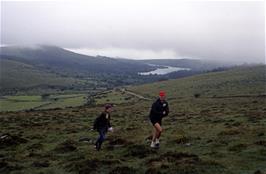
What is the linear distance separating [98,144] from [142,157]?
3222 mm

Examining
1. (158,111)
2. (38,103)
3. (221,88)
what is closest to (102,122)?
(158,111)

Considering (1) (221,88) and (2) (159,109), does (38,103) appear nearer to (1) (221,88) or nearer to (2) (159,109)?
(1) (221,88)

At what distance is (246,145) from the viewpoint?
1825 cm

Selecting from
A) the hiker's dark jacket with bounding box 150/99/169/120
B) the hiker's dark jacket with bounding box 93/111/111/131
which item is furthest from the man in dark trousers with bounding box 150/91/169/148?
the hiker's dark jacket with bounding box 93/111/111/131

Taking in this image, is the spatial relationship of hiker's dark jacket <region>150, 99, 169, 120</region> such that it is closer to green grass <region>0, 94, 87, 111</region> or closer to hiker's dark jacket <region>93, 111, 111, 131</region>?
hiker's dark jacket <region>93, 111, 111, 131</region>

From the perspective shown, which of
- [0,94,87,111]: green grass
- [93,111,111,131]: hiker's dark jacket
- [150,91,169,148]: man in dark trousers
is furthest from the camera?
[0,94,87,111]: green grass

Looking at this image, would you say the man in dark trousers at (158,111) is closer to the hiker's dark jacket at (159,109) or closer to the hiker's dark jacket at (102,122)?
the hiker's dark jacket at (159,109)

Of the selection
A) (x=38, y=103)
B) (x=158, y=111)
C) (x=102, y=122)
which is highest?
(x=158, y=111)

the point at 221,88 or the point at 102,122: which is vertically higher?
the point at 102,122

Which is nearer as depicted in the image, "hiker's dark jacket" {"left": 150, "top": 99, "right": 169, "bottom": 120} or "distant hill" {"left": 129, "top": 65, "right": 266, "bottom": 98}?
"hiker's dark jacket" {"left": 150, "top": 99, "right": 169, "bottom": 120}

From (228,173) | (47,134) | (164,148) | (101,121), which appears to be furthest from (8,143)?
(228,173)

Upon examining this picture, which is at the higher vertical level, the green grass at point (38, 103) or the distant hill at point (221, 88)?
the distant hill at point (221, 88)

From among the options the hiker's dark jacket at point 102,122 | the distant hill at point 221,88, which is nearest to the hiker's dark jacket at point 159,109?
the hiker's dark jacket at point 102,122

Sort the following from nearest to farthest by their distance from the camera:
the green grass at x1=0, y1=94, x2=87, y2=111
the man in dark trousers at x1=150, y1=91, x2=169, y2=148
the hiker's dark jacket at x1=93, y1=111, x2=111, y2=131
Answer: the man in dark trousers at x1=150, y1=91, x2=169, y2=148
the hiker's dark jacket at x1=93, y1=111, x2=111, y2=131
the green grass at x1=0, y1=94, x2=87, y2=111
